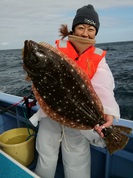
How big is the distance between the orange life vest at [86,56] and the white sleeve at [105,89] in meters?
0.08

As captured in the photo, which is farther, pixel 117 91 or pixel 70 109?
pixel 117 91

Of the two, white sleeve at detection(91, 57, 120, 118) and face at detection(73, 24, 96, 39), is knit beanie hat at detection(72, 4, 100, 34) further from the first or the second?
white sleeve at detection(91, 57, 120, 118)

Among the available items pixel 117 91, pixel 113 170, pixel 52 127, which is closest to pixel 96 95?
pixel 52 127

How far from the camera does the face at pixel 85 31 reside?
253cm

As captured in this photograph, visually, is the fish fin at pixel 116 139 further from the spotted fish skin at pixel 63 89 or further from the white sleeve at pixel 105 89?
the white sleeve at pixel 105 89

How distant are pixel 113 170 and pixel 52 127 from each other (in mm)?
1235

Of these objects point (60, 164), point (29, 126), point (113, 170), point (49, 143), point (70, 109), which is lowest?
point (60, 164)

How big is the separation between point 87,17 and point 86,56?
0.51m

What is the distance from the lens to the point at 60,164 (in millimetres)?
3668

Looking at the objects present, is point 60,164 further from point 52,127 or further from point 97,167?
point 52,127

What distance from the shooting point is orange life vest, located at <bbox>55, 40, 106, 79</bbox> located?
8.32ft

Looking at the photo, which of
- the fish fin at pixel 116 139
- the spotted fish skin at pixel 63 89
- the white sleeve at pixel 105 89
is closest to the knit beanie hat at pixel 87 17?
the white sleeve at pixel 105 89

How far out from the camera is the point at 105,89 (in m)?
2.41

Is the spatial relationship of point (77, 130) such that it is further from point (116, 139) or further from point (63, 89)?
point (63, 89)
